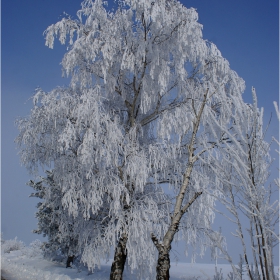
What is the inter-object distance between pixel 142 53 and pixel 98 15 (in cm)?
205

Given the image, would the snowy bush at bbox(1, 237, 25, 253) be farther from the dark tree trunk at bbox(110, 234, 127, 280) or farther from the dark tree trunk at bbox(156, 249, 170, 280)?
the dark tree trunk at bbox(156, 249, 170, 280)

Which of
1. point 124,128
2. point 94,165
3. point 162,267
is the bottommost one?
point 162,267

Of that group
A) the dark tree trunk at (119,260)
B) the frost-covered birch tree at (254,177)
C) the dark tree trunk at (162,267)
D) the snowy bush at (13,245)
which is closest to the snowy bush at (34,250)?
the snowy bush at (13,245)

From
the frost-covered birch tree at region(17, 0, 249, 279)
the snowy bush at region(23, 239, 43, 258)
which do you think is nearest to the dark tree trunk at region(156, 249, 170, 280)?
the frost-covered birch tree at region(17, 0, 249, 279)

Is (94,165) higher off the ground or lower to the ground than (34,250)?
higher

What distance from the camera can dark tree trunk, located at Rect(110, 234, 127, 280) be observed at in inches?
317

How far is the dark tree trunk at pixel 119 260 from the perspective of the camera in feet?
26.4

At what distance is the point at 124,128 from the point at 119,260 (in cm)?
385

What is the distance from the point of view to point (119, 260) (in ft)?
26.7

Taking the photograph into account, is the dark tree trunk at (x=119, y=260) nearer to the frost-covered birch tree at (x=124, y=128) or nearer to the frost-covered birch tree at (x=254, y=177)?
the frost-covered birch tree at (x=124, y=128)

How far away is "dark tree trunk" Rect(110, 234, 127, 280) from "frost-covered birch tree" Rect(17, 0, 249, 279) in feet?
0.09

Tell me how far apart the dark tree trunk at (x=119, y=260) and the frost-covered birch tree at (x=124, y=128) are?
3 cm

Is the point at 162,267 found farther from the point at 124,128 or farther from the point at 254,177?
the point at 124,128

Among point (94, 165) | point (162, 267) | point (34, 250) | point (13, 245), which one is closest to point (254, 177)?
point (162, 267)
